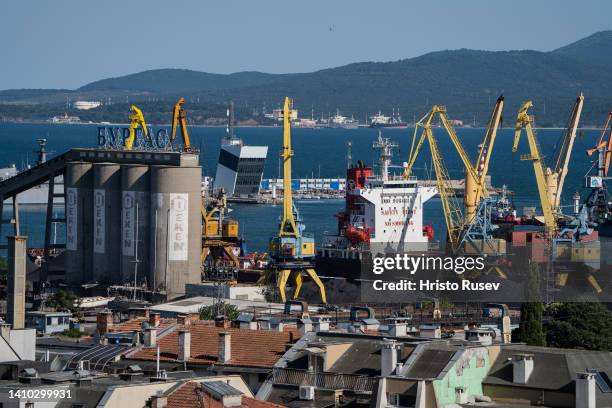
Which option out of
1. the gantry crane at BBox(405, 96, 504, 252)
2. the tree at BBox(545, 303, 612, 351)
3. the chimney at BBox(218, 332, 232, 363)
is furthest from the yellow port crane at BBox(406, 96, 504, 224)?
the chimney at BBox(218, 332, 232, 363)

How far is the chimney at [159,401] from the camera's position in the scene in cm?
2762

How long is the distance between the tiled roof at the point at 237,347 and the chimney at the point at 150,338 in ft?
0.41

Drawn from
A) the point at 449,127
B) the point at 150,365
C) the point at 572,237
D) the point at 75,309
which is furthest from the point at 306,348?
the point at 449,127

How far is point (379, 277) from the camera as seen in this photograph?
82.9 metres

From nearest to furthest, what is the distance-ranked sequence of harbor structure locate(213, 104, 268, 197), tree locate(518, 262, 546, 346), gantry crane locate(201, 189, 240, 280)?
1. tree locate(518, 262, 546, 346)
2. gantry crane locate(201, 189, 240, 280)
3. harbor structure locate(213, 104, 268, 197)

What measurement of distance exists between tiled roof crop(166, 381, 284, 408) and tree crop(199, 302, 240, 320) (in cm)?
2692

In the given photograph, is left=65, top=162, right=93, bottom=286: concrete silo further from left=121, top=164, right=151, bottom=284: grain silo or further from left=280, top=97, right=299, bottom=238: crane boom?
left=280, top=97, right=299, bottom=238: crane boom

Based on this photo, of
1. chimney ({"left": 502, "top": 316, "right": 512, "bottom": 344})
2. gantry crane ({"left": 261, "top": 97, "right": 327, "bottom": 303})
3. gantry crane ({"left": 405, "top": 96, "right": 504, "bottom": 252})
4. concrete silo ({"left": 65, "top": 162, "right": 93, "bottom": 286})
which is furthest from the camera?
gantry crane ({"left": 405, "top": 96, "right": 504, "bottom": 252})

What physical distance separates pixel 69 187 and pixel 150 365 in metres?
47.3

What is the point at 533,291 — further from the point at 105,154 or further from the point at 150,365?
the point at 150,365

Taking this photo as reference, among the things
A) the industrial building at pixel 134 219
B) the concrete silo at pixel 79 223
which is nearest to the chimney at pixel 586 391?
the industrial building at pixel 134 219

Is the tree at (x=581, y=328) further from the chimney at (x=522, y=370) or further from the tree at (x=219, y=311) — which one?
the chimney at (x=522, y=370)

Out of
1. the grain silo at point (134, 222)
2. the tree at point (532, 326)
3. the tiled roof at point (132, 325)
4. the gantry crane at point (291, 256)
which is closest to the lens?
the tiled roof at point (132, 325)

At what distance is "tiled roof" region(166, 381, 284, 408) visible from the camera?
90.0 feet
